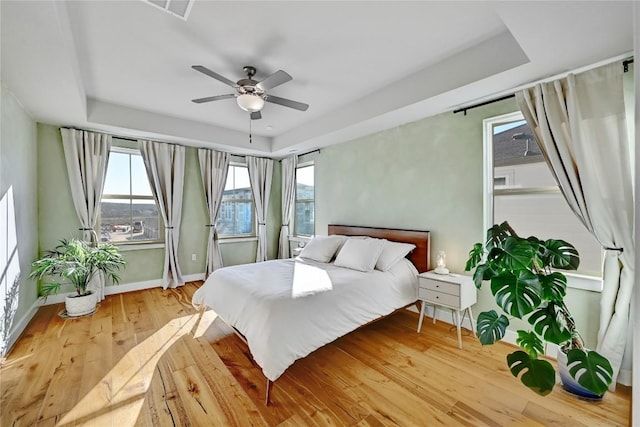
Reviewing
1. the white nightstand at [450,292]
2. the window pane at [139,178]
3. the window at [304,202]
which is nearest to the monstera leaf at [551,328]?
the white nightstand at [450,292]

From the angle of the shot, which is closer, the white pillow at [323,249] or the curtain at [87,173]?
the white pillow at [323,249]

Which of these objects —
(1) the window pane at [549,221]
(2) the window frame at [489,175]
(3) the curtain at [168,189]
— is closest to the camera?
(1) the window pane at [549,221]

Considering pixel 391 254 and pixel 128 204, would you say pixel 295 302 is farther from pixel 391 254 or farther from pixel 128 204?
pixel 128 204

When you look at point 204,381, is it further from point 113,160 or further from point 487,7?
point 113,160

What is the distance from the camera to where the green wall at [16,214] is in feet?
7.93

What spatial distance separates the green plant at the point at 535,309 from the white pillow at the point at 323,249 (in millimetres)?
1894

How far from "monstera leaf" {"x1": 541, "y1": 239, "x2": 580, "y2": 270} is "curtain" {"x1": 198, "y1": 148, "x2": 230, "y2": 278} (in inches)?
182

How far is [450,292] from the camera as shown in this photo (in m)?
2.59

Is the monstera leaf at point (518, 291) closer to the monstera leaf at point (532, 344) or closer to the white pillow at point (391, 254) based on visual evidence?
the monstera leaf at point (532, 344)

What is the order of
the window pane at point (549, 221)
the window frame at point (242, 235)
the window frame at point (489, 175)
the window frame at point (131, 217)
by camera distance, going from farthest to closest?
the window frame at point (242, 235) < the window frame at point (131, 217) < the window frame at point (489, 175) < the window pane at point (549, 221)

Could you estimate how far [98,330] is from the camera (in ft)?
9.48

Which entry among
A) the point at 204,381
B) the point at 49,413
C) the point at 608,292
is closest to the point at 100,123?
the point at 49,413

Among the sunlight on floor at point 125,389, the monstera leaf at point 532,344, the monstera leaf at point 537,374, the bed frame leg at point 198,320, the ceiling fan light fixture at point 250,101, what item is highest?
the ceiling fan light fixture at point 250,101

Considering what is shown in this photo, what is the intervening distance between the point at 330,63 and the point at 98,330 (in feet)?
12.0
